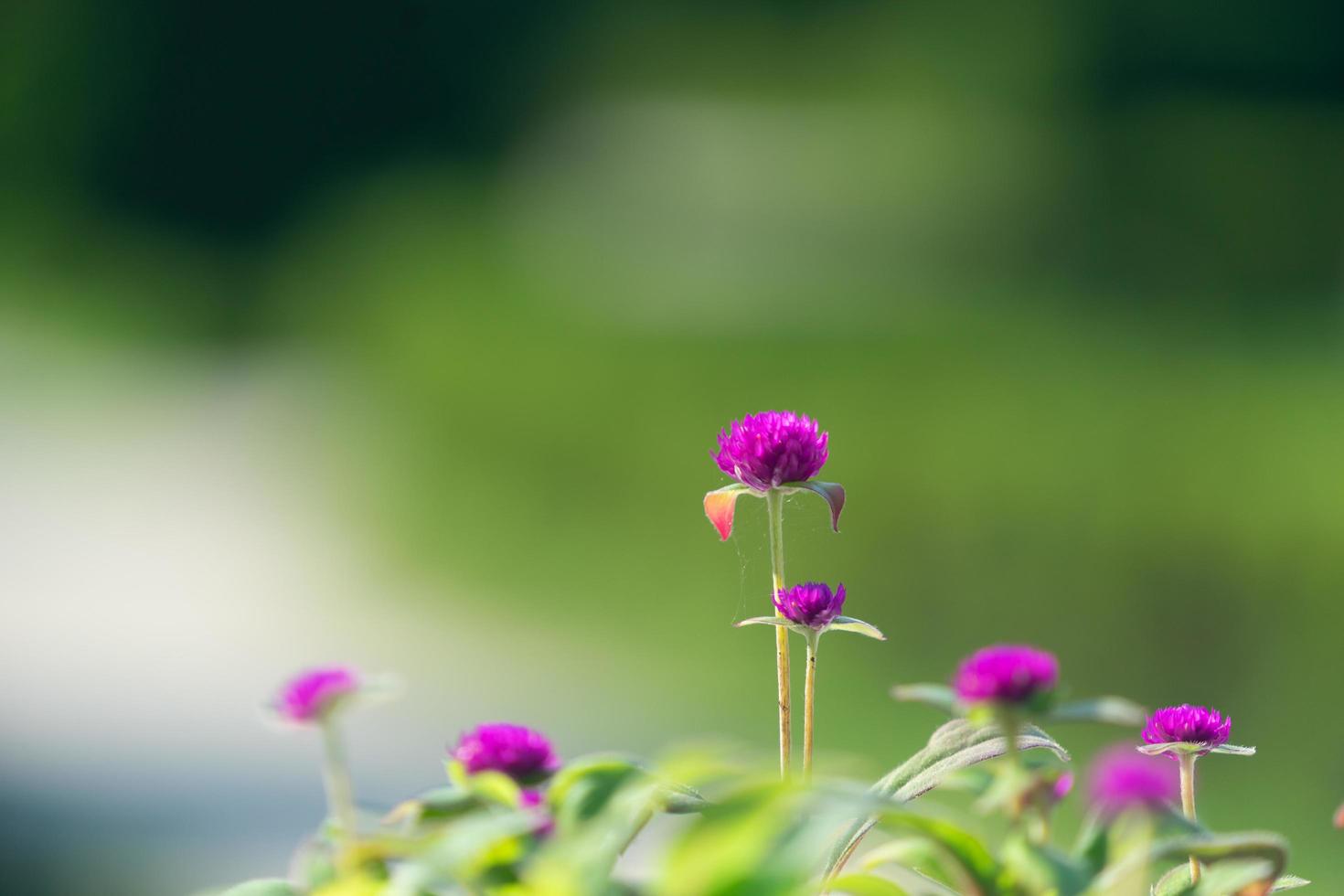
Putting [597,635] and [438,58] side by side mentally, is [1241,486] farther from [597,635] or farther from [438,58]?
[438,58]

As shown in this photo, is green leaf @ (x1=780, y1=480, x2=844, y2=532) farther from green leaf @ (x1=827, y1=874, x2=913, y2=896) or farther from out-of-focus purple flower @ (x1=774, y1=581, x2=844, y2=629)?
green leaf @ (x1=827, y1=874, x2=913, y2=896)

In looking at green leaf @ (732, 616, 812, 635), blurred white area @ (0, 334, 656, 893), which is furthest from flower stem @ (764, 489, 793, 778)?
blurred white area @ (0, 334, 656, 893)

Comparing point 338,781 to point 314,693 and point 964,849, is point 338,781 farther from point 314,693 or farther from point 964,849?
point 964,849

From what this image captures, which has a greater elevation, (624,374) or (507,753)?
(624,374)

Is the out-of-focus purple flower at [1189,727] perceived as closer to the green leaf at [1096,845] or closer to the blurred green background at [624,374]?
the green leaf at [1096,845]

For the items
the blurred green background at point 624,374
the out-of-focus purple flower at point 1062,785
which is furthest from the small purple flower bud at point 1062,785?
the blurred green background at point 624,374

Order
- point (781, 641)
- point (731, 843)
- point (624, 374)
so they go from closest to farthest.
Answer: point (731, 843)
point (781, 641)
point (624, 374)

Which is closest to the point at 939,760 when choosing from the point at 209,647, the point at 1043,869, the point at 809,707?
the point at 809,707
